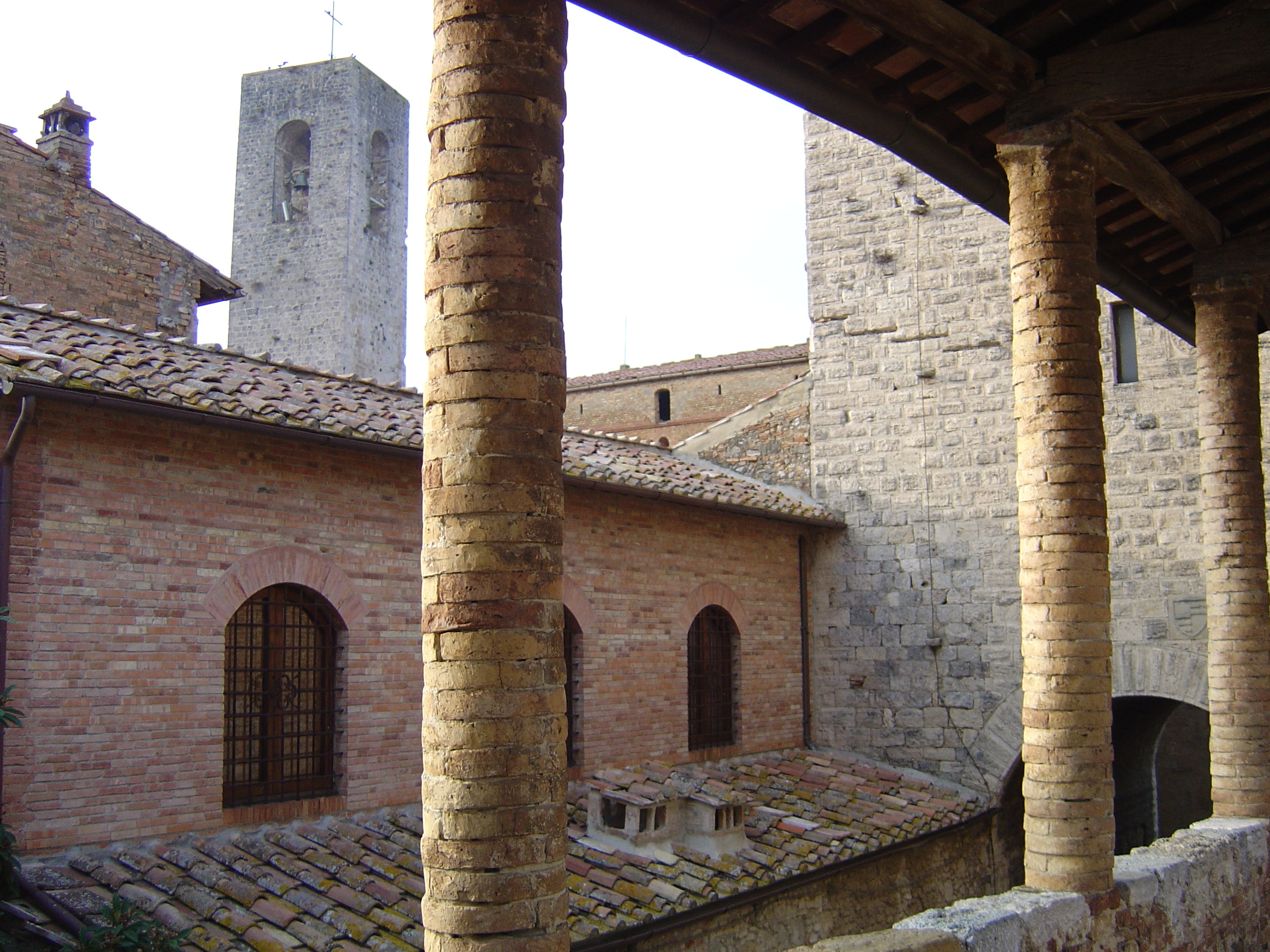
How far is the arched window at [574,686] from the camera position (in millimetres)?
9469

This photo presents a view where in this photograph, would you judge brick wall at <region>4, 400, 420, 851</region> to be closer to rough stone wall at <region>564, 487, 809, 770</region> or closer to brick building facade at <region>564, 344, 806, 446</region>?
rough stone wall at <region>564, 487, 809, 770</region>

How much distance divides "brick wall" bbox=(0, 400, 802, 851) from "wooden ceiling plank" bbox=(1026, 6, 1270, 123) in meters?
4.94

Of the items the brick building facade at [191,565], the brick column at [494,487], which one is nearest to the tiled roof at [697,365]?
the brick building facade at [191,565]

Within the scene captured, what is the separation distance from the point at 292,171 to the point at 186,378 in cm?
2022

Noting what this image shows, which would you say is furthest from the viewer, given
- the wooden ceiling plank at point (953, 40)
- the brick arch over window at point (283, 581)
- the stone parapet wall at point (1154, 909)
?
the brick arch over window at point (283, 581)

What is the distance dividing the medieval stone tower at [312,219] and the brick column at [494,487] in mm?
21706

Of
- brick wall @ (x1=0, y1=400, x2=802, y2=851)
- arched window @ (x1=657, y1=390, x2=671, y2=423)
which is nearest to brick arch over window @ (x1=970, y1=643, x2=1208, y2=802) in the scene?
brick wall @ (x1=0, y1=400, x2=802, y2=851)

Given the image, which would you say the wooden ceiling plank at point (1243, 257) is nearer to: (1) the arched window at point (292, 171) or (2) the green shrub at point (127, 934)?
(2) the green shrub at point (127, 934)

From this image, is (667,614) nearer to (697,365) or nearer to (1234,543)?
(1234,543)

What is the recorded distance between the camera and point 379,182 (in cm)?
2645

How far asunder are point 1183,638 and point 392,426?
733cm

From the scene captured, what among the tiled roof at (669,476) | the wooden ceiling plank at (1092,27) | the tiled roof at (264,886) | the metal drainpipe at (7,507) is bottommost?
the tiled roof at (264,886)

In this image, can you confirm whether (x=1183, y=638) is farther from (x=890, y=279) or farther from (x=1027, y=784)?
(x=1027, y=784)

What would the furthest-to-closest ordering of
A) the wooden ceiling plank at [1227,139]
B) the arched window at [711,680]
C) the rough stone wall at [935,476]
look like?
the arched window at [711,680], the rough stone wall at [935,476], the wooden ceiling plank at [1227,139]
